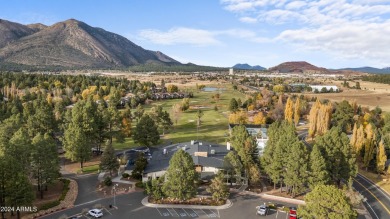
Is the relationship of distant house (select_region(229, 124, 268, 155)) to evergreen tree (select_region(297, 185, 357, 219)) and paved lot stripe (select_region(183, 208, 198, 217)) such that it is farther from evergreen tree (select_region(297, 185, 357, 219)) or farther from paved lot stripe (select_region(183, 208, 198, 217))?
evergreen tree (select_region(297, 185, 357, 219))

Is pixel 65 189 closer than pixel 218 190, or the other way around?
pixel 218 190

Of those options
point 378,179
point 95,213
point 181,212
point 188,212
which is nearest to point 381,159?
point 378,179

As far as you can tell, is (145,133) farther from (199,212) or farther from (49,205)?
(199,212)

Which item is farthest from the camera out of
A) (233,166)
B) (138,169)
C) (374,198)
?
(138,169)

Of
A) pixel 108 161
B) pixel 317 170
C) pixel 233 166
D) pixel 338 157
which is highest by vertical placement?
pixel 338 157

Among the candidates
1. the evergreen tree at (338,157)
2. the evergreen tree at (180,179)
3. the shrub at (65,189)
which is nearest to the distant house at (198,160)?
the evergreen tree at (180,179)

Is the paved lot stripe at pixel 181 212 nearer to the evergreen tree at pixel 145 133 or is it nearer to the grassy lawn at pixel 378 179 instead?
the evergreen tree at pixel 145 133
